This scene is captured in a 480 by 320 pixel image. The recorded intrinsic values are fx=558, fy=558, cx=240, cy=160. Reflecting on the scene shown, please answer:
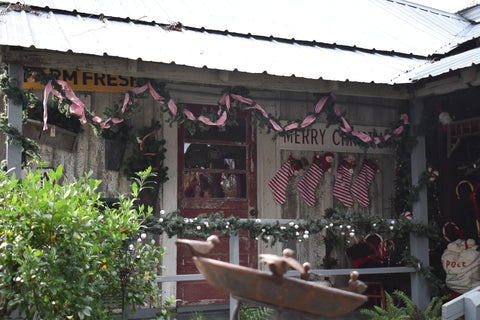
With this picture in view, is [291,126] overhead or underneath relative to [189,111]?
underneath

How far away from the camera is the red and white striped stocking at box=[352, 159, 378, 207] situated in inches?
331

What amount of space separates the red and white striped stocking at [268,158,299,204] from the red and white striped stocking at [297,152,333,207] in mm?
299

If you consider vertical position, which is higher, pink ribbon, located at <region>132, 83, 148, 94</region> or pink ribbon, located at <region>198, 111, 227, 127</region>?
pink ribbon, located at <region>132, 83, 148, 94</region>

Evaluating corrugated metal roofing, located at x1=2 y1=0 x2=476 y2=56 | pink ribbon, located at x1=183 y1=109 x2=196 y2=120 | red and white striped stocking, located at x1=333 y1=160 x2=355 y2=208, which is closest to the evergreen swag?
pink ribbon, located at x1=183 y1=109 x2=196 y2=120

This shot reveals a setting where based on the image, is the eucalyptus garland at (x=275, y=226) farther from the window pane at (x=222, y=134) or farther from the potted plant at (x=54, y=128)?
the potted plant at (x=54, y=128)

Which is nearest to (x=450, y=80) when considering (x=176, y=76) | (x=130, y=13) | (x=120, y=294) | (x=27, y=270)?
(x=176, y=76)

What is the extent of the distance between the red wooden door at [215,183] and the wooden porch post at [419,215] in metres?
2.16

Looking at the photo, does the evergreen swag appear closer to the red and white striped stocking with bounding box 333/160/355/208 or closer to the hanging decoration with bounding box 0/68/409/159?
the hanging decoration with bounding box 0/68/409/159

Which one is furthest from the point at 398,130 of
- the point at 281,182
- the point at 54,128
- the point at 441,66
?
the point at 54,128

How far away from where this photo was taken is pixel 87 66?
219 inches

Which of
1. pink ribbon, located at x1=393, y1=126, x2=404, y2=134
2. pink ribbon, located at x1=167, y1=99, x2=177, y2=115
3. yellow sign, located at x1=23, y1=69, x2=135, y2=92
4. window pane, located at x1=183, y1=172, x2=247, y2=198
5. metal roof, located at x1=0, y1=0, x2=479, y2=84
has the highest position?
metal roof, located at x1=0, y1=0, x2=479, y2=84

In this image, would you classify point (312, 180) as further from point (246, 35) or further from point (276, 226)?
point (246, 35)

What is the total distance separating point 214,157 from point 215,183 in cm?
36

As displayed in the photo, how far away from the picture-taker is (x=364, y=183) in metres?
8.47
